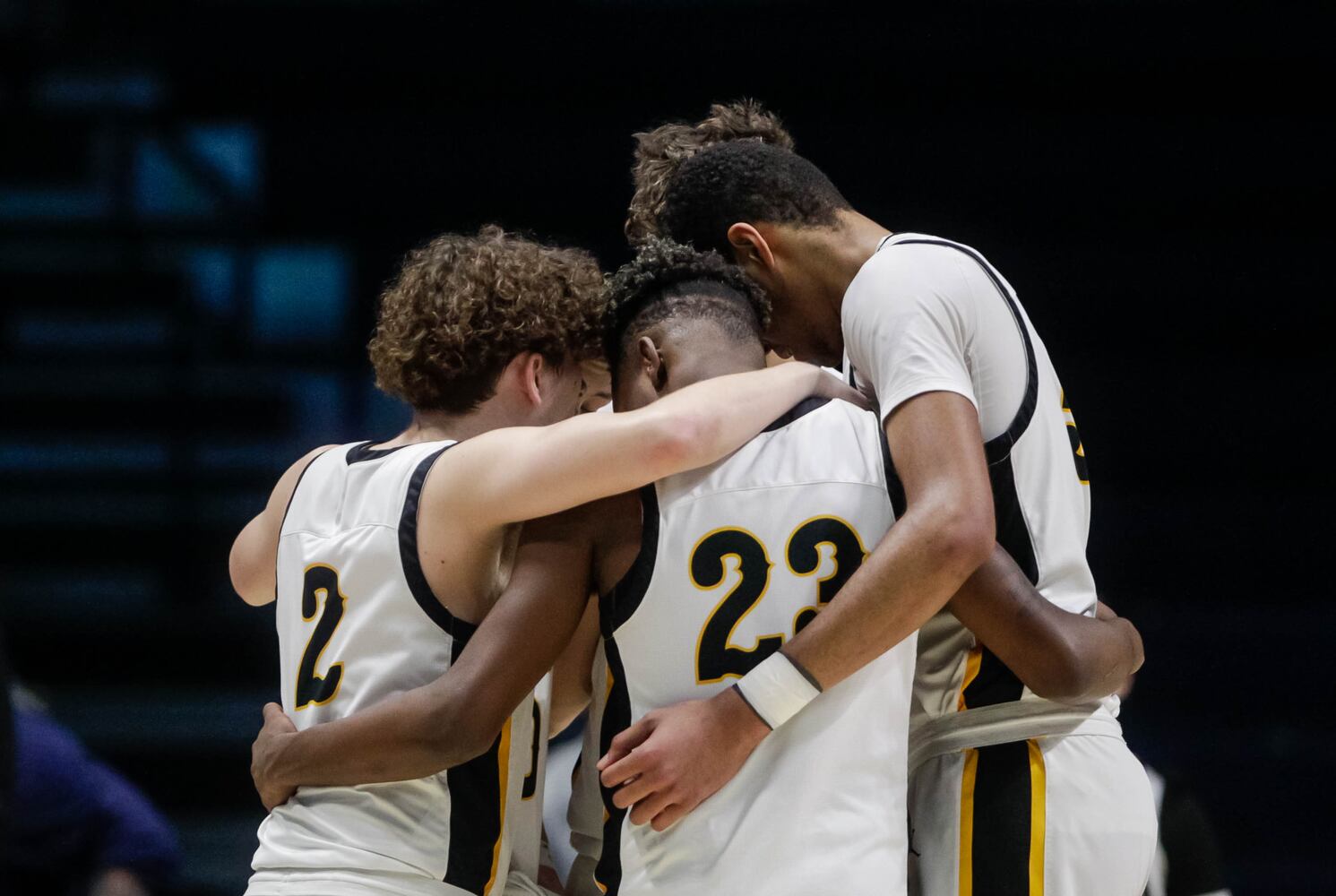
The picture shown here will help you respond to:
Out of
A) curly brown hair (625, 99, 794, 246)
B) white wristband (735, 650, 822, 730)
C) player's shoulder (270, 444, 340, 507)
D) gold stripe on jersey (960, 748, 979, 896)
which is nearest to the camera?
white wristband (735, 650, 822, 730)

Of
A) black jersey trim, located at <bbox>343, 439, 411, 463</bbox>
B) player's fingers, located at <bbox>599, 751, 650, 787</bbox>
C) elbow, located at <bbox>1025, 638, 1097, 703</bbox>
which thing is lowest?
player's fingers, located at <bbox>599, 751, 650, 787</bbox>

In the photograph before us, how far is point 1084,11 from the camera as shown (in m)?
7.70

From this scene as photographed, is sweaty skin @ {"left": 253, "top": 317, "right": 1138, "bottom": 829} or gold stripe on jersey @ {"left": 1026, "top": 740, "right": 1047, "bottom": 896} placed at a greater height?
sweaty skin @ {"left": 253, "top": 317, "right": 1138, "bottom": 829}

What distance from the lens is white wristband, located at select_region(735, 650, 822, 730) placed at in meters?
2.25

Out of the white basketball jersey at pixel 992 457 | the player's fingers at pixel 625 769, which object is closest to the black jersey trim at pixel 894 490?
the white basketball jersey at pixel 992 457

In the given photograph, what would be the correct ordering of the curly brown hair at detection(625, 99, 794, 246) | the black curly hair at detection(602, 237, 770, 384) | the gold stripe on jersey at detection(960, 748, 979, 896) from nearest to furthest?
the gold stripe on jersey at detection(960, 748, 979, 896), the black curly hair at detection(602, 237, 770, 384), the curly brown hair at detection(625, 99, 794, 246)

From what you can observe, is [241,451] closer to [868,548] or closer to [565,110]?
[565,110]

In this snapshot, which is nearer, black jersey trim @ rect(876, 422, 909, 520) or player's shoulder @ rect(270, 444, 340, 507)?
black jersey trim @ rect(876, 422, 909, 520)

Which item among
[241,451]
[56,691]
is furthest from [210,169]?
[56,691]

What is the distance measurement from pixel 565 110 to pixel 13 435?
11.1 feet

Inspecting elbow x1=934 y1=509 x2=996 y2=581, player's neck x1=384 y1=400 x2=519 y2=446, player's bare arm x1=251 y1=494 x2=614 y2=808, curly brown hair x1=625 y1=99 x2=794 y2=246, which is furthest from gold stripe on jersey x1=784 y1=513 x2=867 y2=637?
curly brown hair x1=625 y1=99 x2=794 y2=246

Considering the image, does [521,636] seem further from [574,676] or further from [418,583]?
[574,676]

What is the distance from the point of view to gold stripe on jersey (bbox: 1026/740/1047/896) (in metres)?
2.45

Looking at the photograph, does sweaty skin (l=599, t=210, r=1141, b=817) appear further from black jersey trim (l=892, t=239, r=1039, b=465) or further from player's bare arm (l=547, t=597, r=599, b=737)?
player's bare arm (l=547, t=597, r=599, b=737)
